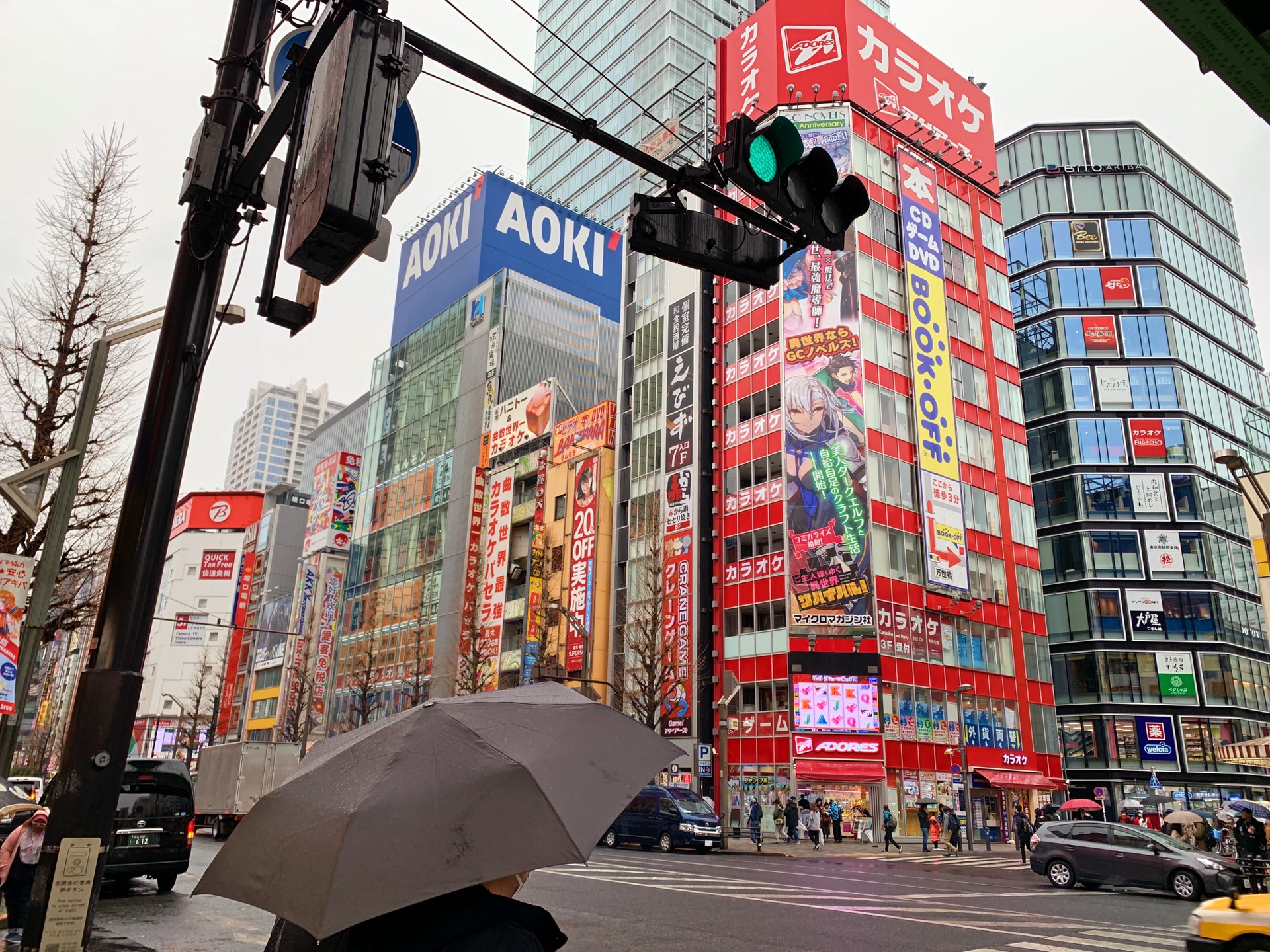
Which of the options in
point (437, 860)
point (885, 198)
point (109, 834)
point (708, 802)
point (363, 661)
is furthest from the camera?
point (363, 661)

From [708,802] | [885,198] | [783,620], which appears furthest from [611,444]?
[708,802]

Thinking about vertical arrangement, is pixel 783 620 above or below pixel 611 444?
below

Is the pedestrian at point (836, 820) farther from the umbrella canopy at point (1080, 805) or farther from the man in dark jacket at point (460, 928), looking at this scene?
the man in dark jacket at point (460, 928)

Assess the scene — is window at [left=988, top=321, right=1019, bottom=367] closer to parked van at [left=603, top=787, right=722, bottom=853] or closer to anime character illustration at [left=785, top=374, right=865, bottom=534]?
anime character illustration at [left=785, top=374, right=865, bottom=534]

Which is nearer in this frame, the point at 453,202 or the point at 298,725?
the point at 298,725

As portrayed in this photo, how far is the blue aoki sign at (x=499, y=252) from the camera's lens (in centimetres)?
6825

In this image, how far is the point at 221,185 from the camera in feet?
17.6

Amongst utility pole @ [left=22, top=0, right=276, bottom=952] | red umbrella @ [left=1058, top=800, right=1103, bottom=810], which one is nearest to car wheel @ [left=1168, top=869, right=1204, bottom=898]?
red umbrella @ [left=1058, top=800, right=1103, bottom=810]

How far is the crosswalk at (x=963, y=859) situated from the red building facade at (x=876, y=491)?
4.97 metres

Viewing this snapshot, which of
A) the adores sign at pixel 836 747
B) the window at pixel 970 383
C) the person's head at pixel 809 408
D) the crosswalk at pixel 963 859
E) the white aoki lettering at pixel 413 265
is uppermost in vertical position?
the white aoki lettering at pixel 413 265

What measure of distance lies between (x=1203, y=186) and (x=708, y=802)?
6749 centimetres

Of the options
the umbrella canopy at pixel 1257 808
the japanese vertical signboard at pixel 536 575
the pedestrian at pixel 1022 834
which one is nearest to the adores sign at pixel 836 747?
the pedestrian at pixel 1022 834

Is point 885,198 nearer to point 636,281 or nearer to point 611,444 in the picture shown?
point 636,281

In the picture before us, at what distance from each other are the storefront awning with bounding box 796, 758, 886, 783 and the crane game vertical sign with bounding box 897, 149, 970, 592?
9056 mm
